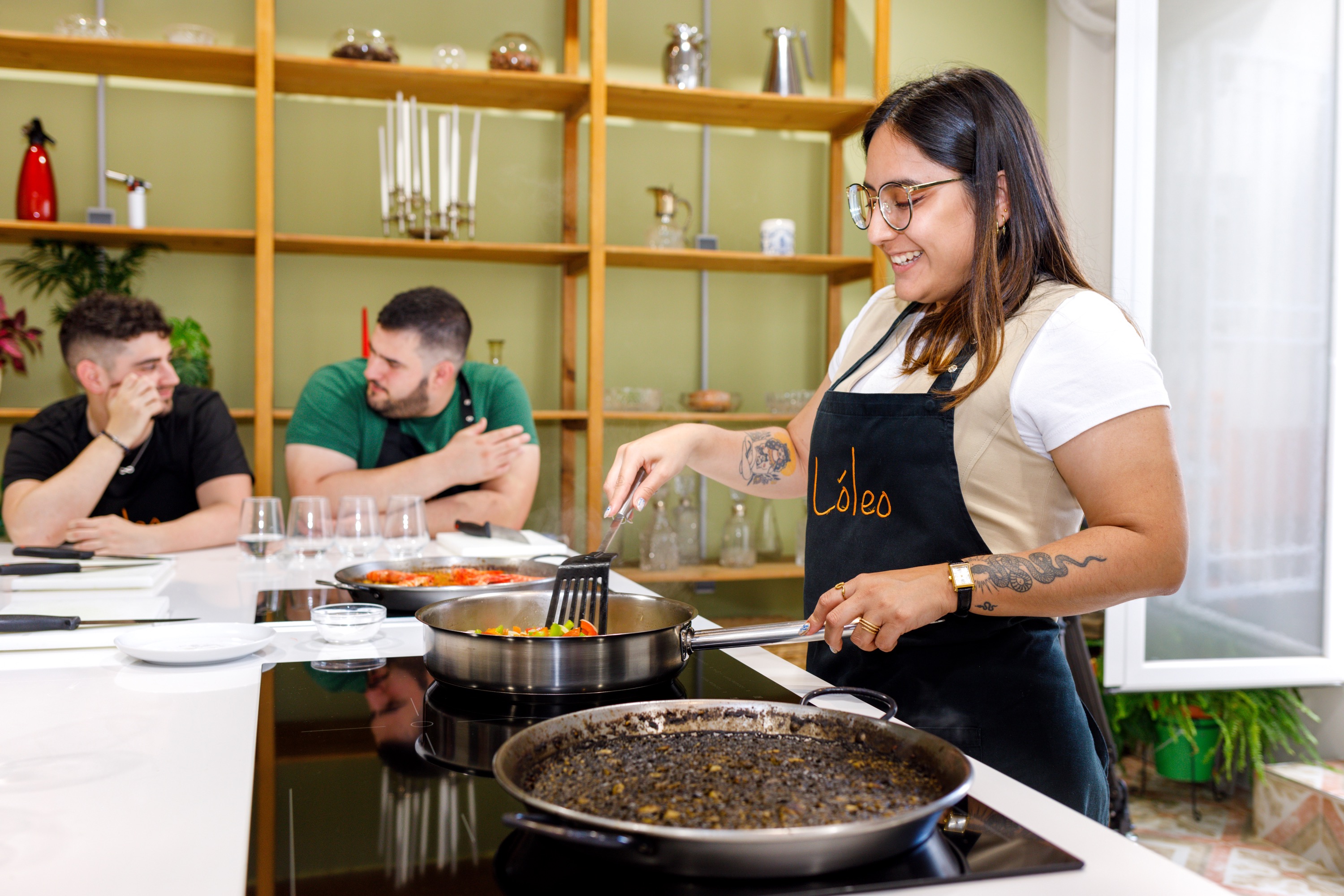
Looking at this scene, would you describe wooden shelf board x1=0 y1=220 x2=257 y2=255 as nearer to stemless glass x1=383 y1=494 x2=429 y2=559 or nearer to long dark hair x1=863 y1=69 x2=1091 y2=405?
stemless glass x1=383 y1=494 x2=429 y2=559

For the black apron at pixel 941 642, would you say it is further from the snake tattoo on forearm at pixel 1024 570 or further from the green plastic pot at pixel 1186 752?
the green plastic pot at pixel 1186 752

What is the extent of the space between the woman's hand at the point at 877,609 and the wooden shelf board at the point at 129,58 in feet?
9.69

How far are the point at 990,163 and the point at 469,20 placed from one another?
2.98 metres

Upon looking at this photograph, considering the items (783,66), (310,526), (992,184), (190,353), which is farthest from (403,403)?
(992,184)

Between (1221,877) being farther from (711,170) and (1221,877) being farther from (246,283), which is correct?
(246,283)

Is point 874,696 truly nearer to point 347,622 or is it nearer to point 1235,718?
point 347,622

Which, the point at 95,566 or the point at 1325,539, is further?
the point at 1325,539

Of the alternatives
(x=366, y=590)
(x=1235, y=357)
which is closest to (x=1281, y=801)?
(x=1235, y=357)

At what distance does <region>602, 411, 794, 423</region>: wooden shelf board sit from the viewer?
12.0 feet

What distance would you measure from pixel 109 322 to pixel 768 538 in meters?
2.31

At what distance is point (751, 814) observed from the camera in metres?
0.69

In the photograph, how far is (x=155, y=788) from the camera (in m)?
0.85

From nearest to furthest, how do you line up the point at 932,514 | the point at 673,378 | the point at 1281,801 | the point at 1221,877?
1. the point at 932,514
2. the point at 1221,877
3. the point at 1281,801
4. the point at 673,378

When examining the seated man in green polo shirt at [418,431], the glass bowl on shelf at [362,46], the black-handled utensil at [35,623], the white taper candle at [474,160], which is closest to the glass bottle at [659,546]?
the seated man in green polo shirt at [418,431]
